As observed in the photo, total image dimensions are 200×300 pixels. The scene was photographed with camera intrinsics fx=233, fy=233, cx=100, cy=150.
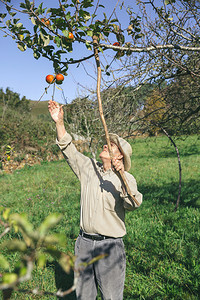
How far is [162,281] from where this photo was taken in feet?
9.33

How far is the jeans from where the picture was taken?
2066 mm

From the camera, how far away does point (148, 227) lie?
4129 millimetres

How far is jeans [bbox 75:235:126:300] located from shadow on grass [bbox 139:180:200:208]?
3.45 meters

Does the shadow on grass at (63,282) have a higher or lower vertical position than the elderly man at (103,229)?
lower

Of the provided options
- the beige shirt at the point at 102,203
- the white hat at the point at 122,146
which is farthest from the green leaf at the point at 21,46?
the white hat at the point at 122,146

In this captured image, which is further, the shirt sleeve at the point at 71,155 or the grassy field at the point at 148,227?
the grassy field at the point at 148,227

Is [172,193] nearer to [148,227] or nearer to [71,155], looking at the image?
[148,227]

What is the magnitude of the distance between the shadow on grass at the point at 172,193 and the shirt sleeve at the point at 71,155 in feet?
11.7

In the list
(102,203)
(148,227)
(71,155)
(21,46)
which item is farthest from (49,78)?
(148,227)

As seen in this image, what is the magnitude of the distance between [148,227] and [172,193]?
91.6 inches

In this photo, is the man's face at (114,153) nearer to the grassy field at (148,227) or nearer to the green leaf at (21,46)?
the green leaf at (21,46)

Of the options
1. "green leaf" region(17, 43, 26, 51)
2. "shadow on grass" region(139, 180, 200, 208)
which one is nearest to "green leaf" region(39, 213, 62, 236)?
"green leaf" region(17, 43, 26, 51)

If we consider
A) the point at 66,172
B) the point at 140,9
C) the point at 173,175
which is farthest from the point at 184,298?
the point at 66,172

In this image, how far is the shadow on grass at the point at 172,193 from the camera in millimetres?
5419
